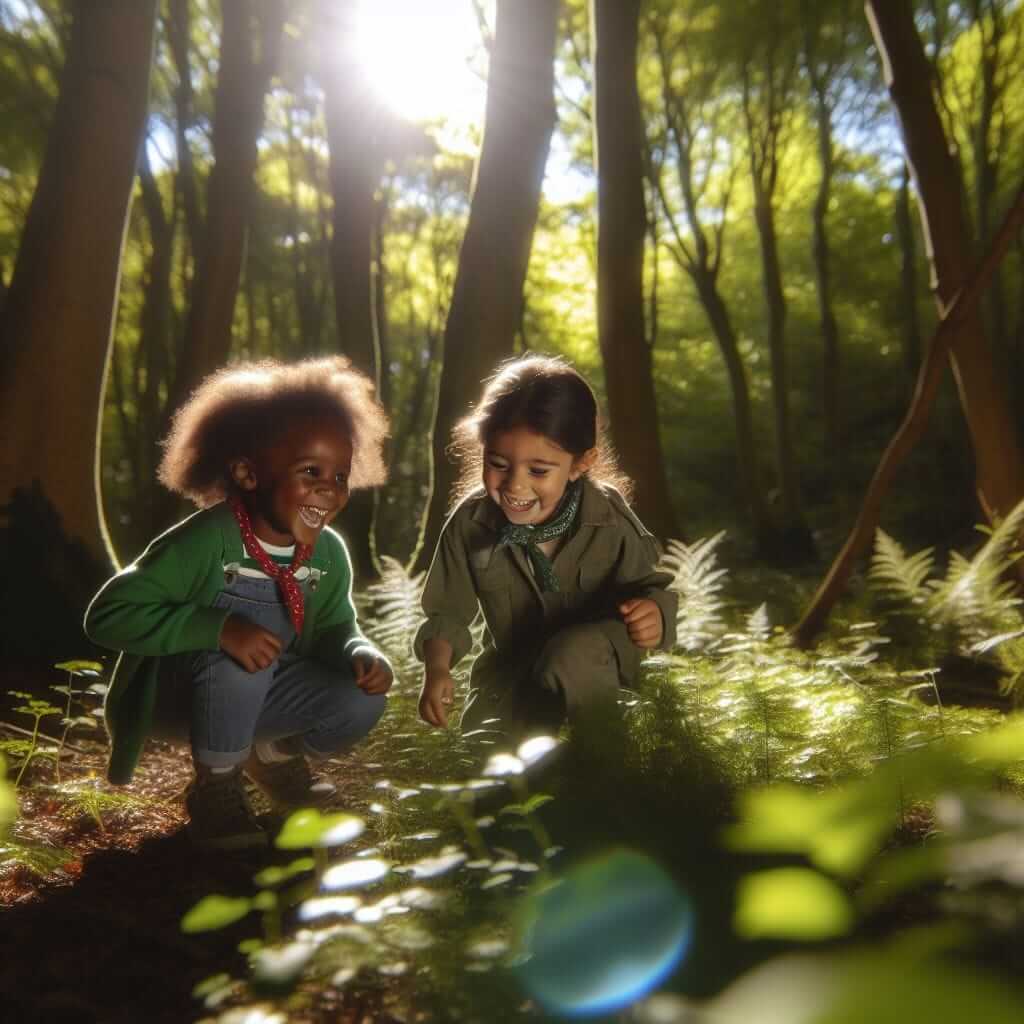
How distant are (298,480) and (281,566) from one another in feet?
1.03

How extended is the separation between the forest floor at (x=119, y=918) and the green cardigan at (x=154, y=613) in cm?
27

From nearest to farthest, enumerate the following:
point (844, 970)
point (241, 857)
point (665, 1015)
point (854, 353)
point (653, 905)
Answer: point (844, 970)
point (665, 1015)
point (653, 905)
point (241, 857)
point (854, 353)

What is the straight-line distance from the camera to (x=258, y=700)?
8.96ft

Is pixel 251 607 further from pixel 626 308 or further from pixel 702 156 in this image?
pixel 702 156

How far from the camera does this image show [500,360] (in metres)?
6.04

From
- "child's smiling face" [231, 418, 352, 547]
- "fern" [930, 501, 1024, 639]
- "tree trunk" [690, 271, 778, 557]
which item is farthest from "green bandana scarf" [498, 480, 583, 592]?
"tree trunk" [690, 271, 778, 557]

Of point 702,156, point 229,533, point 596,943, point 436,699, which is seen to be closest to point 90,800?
point 229,533

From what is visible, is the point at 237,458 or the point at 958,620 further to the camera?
the point at 958,620

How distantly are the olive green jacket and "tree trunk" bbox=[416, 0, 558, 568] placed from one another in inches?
107

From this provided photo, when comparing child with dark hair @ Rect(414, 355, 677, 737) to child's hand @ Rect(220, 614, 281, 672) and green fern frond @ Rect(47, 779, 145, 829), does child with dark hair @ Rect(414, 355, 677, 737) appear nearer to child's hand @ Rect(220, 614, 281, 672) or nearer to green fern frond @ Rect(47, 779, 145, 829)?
child's hand @ Rect(220, 614, 281, 672)

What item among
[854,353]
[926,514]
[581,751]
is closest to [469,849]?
[581,751]

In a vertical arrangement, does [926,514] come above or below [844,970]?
above

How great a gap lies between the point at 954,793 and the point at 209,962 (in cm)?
172

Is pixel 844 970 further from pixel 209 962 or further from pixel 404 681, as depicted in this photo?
pixel 404 681
